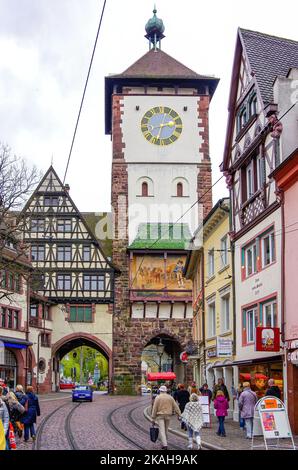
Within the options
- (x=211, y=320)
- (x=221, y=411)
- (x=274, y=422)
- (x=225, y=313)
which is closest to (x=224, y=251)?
(x=225, y=313)

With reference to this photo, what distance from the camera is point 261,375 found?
23516 mm

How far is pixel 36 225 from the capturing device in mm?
56500

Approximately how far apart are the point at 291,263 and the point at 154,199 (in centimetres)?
3750

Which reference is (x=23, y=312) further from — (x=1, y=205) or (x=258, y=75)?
(x=258, y=75)

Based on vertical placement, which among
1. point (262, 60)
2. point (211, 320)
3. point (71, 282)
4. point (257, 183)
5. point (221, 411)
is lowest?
point (221, 411)

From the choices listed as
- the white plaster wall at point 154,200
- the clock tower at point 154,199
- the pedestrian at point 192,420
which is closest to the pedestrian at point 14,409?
the pedestrian at point 192,420

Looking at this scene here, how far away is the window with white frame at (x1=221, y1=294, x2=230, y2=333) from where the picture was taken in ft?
96.0

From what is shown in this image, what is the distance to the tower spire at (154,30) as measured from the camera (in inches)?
2554

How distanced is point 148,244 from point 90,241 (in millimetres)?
4251

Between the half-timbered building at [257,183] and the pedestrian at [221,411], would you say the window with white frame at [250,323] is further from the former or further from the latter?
the pedestrian at [221,411]

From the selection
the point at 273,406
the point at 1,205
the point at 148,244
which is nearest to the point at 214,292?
the point at 1,205

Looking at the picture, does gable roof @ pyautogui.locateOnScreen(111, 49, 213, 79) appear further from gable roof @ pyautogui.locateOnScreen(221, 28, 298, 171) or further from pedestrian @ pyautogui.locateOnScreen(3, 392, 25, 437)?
pedestrian @ pyautogui.locateOnScreen(3, 392, 25, 437)

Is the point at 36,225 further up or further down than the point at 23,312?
further up

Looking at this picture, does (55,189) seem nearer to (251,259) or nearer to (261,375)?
(251,259)
